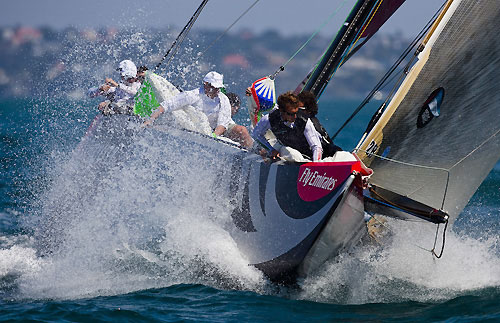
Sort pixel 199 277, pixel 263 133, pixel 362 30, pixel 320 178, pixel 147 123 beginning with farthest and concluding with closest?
1. pixel 362 30
2. pixel 147 123
3. pixel 199 277
4. pixel 263 133
5. pixel 320 178

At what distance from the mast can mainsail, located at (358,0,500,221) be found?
1038mm

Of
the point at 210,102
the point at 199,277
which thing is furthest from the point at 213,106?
the point at 199,277

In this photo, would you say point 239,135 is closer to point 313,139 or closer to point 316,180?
point 313,139

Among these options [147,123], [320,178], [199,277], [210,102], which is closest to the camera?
[320,178]

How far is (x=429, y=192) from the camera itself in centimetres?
605

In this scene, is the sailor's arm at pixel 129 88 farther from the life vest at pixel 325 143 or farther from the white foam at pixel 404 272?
the white foam at pixel 404 272

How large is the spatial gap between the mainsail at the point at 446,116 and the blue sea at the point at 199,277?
0.45 meters

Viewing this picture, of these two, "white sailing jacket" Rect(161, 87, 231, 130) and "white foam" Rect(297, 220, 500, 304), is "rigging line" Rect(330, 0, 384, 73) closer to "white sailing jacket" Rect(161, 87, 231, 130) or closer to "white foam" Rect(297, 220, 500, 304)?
"white sailing jacket" Rect(161, 87, 231, 130)

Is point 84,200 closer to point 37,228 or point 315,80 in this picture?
point 37,228

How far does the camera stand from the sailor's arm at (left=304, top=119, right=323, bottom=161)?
5610 millimetres

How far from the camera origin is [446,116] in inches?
232

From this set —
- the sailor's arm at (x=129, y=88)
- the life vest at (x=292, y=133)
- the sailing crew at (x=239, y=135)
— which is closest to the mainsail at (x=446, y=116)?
the life vest at (x=292, y=133)

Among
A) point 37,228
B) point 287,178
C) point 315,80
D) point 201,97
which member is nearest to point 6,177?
point 37,228

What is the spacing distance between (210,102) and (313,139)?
1698 millimetres
